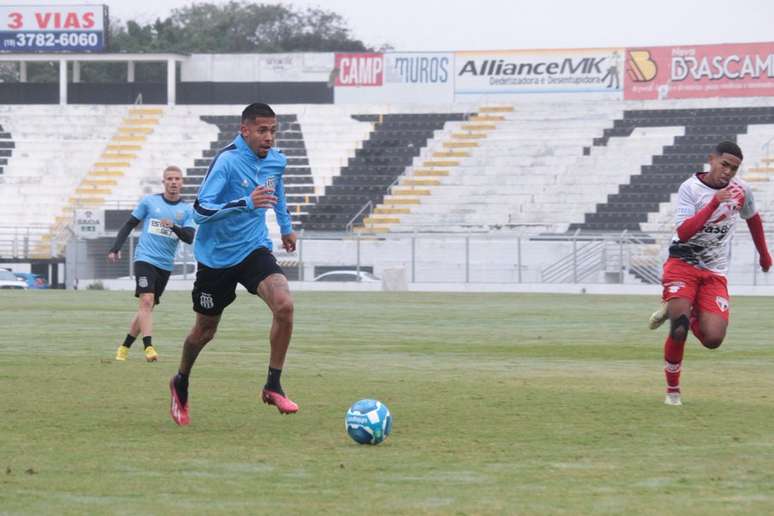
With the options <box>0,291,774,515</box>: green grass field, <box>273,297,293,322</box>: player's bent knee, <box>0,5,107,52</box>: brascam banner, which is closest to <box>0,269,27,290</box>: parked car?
<box>0,5,107,52</box>: brascam banner

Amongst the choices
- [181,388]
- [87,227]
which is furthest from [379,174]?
[181,388]

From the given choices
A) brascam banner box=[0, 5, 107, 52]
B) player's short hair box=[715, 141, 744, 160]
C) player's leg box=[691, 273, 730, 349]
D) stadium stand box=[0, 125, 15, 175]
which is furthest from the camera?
brascam banner box=[0, 5, 107, 52]

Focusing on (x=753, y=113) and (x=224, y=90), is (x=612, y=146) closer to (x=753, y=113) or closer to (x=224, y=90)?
(x=753, y=113)

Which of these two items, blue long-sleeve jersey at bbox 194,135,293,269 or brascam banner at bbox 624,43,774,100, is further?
brascam banner at bbox 624,43,774,100

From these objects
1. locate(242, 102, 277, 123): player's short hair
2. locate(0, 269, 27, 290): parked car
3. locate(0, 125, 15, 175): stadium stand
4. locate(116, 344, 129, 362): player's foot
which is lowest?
locate(0, 269, 27, 290): parked car

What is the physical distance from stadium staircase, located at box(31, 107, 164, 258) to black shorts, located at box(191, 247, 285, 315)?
4075cm

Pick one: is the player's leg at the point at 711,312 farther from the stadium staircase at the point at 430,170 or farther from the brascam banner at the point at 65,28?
the brascam banner at the point at 65,28

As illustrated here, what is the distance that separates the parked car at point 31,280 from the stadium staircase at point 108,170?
146 centimetres

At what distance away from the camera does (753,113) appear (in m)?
52.6

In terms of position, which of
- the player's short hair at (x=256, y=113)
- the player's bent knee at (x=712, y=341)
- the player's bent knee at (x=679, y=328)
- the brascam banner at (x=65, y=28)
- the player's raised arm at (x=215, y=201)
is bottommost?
the player's bent knee at (x=712, y=341)

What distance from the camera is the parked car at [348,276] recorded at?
45500mm

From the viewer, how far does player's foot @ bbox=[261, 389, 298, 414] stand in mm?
10062

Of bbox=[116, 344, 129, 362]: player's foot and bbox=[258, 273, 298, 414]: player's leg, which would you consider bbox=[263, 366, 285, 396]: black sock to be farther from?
bbox=[116, 344, 129, 362]: player's foot

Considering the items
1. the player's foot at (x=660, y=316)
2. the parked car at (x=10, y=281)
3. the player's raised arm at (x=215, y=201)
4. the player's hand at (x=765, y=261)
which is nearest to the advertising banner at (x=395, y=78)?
the parked car at (x=10, y=281)
